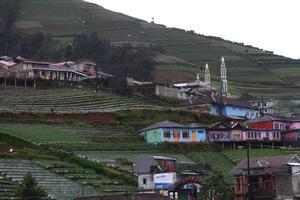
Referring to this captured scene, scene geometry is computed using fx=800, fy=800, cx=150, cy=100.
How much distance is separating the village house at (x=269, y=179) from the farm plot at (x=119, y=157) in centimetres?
1095

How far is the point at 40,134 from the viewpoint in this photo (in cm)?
7125

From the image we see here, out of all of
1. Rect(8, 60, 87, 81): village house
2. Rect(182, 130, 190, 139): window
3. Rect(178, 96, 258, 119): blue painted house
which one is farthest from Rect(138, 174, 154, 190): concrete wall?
Rect(8, 60, 87, 81): village house

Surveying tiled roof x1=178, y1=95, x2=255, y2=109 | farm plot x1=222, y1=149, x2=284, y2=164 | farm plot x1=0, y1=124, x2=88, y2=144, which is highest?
tiled roof x1=178, y1=95, x2=255, y2=109

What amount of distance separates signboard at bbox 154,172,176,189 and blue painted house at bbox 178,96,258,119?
1543 inches

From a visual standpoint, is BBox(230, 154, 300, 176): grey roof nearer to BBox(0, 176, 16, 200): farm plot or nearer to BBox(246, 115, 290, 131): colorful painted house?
BBox(0, 176, 16, 200): farm plot

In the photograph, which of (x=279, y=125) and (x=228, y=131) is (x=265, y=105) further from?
(x=228, y=131)

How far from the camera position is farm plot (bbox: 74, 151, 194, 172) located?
63.4 metres

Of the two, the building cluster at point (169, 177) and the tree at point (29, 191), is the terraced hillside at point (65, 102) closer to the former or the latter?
the building cluster at point (169, 177)

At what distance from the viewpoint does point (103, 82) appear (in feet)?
349

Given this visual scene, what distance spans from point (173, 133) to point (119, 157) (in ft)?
42.4

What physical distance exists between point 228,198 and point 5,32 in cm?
11401

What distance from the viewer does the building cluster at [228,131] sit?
77.8m

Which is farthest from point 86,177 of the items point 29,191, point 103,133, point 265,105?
point 265,105

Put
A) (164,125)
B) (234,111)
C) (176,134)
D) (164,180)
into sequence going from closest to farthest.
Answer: (164,180) < (164,125) < (176,134) < (234,111)
